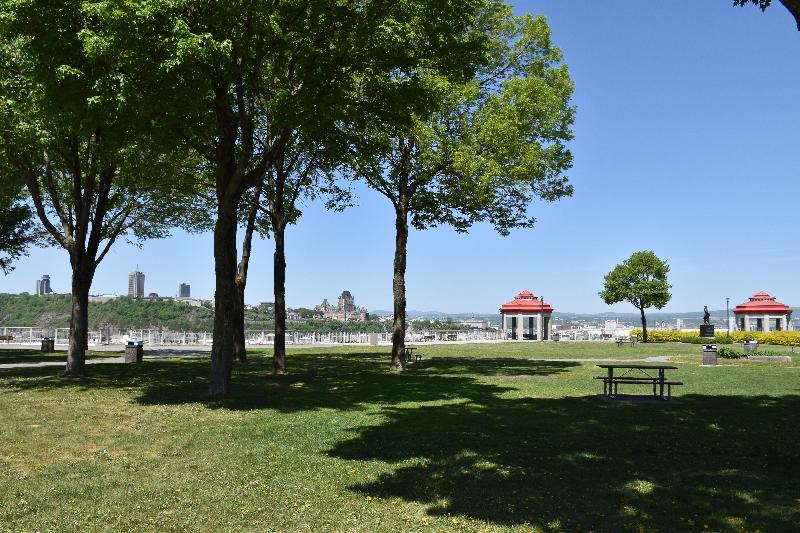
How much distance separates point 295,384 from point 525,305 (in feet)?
142

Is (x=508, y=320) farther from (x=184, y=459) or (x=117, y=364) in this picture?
(x=184, y=459)

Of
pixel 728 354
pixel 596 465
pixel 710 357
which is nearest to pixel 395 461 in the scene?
pixel 596 465

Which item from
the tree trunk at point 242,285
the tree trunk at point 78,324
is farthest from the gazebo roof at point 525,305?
the tree trunk at point 78,324

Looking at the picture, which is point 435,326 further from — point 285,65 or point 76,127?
point 76,127

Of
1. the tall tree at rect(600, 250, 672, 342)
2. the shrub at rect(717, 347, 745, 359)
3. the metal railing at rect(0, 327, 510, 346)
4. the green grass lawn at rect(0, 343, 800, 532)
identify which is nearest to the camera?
the green grass lawn at rect(0, 343, 800, 532)

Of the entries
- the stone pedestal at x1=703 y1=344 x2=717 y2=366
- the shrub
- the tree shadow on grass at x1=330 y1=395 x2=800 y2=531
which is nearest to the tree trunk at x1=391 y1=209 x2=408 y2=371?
the tree shadow on grass at x1=330 y1=395 x2=800 y2=531

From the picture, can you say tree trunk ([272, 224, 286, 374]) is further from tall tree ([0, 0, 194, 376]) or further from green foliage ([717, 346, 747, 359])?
green foliage ([717, 346, 747, 359])

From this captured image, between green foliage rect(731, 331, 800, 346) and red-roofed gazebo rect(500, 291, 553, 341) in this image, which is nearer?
green foliage rect(731, 331, 800, 346)

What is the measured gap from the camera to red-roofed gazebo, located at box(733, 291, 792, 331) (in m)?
54.0

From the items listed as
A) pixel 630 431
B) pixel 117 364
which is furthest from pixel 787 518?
pixel 117 364

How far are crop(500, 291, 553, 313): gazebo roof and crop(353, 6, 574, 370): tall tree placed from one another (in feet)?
108

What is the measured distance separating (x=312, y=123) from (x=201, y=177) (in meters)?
10.2

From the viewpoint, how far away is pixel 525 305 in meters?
58.3

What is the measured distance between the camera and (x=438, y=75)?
53.4 ft
